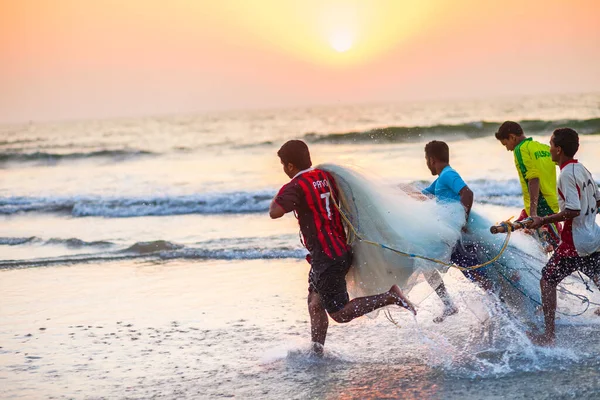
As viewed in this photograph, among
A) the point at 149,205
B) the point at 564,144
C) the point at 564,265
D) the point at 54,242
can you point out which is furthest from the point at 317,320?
the point at 149,205

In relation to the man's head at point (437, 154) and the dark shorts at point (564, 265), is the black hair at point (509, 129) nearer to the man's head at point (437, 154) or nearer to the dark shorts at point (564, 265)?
the man's head at point (437, 154)

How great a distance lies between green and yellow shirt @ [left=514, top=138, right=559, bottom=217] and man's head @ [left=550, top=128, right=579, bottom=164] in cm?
114

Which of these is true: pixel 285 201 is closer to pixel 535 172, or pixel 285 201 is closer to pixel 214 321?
pixel 214 321

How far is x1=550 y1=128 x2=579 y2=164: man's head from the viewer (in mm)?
5242

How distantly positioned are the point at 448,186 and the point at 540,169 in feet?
3.51

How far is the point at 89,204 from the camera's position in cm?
1753

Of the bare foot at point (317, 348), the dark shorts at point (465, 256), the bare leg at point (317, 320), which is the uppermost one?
the dark shorts at point (465, 256)

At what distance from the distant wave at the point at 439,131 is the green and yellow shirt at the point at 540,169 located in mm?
25846

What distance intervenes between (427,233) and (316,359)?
4.32 feet

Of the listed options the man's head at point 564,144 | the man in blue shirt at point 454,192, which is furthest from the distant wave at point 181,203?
the man's head at point 564,144

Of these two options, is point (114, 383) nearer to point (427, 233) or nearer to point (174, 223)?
point (427, 233)

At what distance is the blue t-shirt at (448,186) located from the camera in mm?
5883

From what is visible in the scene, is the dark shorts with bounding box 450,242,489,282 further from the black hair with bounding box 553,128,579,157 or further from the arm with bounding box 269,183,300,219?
the arm with bounding box 269,183,300,219

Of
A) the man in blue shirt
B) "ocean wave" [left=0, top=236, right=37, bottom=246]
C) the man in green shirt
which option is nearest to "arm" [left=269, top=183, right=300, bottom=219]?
the man in blue shirt
